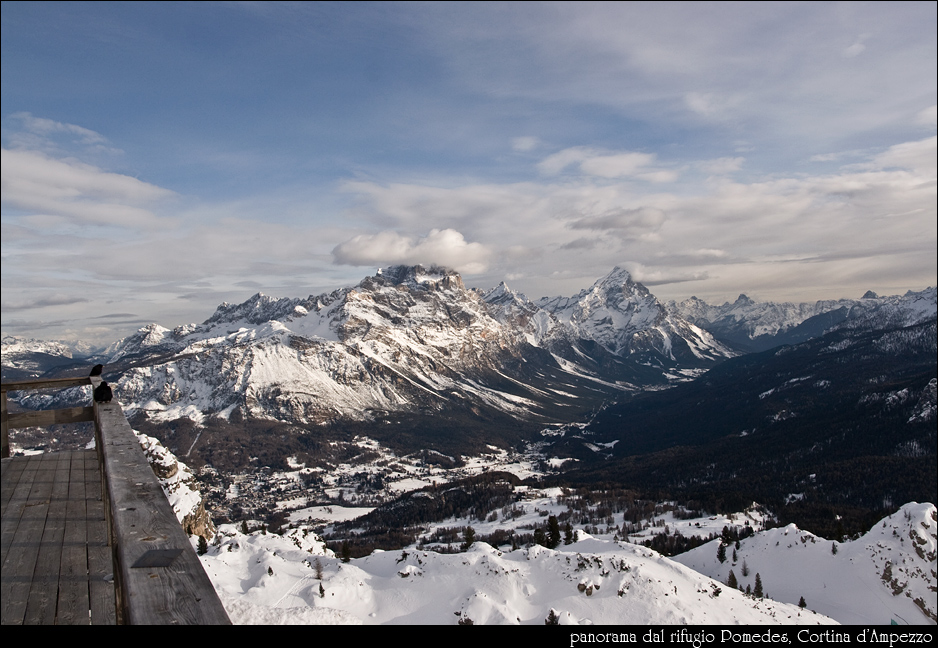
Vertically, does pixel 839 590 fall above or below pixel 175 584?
below

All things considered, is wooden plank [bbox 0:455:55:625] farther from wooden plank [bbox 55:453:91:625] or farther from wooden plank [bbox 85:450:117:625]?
wooden plank [bbox 85:450:117:625]

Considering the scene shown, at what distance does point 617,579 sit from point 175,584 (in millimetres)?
47278

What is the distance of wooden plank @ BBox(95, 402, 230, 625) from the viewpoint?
305 centimetres

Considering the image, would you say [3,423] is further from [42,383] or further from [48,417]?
[42,383]

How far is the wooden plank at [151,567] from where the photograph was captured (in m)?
3.05

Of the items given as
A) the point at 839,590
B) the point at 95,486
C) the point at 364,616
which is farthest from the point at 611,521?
the point at 95,486

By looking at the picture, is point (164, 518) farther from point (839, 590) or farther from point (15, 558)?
point (839, 590)

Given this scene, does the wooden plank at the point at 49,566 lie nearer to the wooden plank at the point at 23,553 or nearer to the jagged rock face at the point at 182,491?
the wooden plank at the point at 23,553

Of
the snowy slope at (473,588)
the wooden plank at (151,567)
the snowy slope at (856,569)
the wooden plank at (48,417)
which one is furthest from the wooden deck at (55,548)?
the snowy slope at (856,569)

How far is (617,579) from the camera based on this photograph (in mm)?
43250

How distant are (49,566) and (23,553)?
2.79 ft

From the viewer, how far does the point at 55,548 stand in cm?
832

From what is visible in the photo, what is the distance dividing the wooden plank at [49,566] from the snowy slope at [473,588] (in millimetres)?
23982
